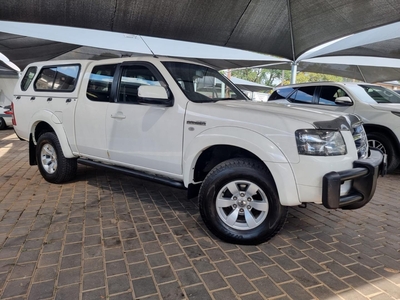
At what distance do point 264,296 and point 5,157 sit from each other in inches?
290

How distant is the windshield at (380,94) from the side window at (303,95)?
3.69ft

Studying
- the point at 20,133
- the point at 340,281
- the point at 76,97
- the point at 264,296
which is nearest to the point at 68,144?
the point at 76,97

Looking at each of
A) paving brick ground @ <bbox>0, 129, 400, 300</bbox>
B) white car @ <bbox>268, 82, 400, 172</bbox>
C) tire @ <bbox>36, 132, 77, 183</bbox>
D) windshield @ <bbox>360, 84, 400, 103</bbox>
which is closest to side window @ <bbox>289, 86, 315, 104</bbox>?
white car @ <bbox>268, 82, 400, 172</bbox>

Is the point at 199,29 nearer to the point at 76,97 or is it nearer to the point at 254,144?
the point at 76,97

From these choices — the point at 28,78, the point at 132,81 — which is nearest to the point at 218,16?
the point at 28,78

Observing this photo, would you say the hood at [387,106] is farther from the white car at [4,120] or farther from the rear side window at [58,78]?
the white car at [4,120]

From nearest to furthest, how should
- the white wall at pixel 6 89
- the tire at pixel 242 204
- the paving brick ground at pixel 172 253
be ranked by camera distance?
the paving brick ground at pixel 172 253 → the tire at pixel 242 204 → the white wall at pixel 6 89

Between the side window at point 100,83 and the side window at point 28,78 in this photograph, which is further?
the side window at point 28,78

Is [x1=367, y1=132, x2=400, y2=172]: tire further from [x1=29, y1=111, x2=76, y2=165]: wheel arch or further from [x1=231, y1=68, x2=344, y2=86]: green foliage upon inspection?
[x1=231, y1=68, x2=344, y2=86]: green foliage

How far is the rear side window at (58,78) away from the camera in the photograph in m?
4.62

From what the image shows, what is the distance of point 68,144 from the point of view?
4.61 metres

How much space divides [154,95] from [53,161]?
2766 millimetres

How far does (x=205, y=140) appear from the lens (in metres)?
3.15

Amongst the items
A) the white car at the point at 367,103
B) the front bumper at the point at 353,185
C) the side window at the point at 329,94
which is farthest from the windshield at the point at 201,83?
the side window at the point at 329,94
